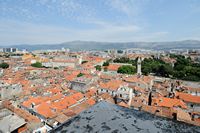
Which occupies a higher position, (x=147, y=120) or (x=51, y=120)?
(x=147, y=120)

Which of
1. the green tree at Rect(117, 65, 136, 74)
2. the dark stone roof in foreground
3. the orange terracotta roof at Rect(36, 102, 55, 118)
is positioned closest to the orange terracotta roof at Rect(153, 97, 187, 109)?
the orange terracotta roof at Rect(36, 102, 55, 118)

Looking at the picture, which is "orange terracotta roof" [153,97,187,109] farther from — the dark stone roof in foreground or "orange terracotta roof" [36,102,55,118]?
the dark stone roof in foreground

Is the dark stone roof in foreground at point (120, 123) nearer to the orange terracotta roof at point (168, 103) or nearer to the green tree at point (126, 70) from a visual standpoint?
the orange terracotta roof at point (168, 103)

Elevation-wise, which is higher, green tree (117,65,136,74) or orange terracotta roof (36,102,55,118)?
green tree (117,65,136,74)

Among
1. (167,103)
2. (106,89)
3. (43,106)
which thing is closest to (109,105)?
(43,106)

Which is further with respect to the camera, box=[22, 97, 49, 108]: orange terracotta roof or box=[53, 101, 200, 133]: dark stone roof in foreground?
box=[22, 97, 49, 108]: orange terracotta roof

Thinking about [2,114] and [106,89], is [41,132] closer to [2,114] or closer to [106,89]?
[2,114]

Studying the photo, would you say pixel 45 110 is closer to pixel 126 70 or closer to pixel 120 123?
pixel 120 123

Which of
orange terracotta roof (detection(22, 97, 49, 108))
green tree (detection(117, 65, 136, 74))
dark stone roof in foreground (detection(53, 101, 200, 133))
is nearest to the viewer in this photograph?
dark stone roof in foreground (detection(53, 101, 200, 133))

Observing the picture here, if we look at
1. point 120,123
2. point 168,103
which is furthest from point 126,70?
point 120,123
